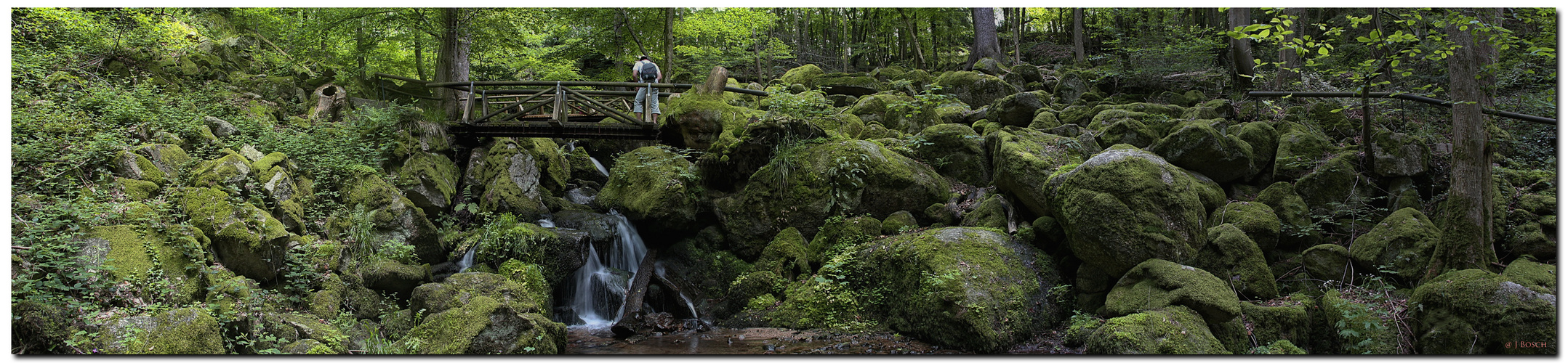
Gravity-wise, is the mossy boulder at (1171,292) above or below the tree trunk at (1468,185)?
below

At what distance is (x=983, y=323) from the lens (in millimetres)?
6234

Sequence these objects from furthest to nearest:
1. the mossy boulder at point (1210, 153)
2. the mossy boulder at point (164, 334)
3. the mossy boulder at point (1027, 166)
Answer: the mossy boulder at point (1210, 153), the mossy boulder at point (1027, 166), the mossy boulder at point (164, 334)

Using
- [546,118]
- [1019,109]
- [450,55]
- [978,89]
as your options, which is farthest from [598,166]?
[978,89]

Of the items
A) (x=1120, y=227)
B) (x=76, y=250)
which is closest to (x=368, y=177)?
(x=76, y=250)

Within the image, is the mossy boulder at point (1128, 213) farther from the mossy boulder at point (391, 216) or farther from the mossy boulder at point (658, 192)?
the mossy boulder at point (391, 216)

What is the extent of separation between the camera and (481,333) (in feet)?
20.2

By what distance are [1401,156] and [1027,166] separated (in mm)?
4026

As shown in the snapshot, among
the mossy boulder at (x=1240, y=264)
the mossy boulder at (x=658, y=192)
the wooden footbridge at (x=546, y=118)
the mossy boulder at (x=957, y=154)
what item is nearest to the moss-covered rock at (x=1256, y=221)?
the mossy boulder at (x=1240, y=264)

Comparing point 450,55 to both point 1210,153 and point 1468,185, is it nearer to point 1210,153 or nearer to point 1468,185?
point 1210,153

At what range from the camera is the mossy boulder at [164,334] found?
480cm

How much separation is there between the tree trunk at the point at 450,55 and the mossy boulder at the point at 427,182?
6.57 feet

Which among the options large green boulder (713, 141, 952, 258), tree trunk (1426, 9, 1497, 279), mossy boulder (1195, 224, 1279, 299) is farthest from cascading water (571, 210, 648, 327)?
tree trunk (1426, 9, 1497, 279)

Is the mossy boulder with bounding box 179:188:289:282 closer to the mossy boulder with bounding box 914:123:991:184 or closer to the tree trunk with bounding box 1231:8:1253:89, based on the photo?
the mossy boulder with bounding box 914:123:991:184

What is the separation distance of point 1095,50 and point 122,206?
87.6ft
